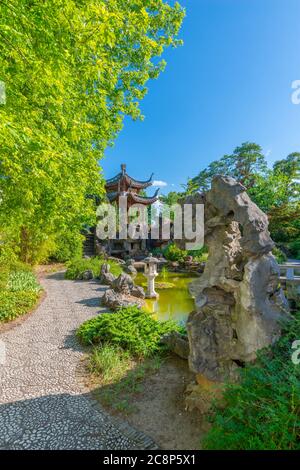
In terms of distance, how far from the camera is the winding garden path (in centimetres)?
219

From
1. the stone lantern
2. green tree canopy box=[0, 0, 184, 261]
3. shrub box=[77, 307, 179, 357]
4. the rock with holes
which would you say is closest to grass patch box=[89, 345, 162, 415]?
shrub box=[77, 307, 179, 357]

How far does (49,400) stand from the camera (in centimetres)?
275

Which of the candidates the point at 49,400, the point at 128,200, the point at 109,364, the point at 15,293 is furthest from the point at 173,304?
the point at 128,200

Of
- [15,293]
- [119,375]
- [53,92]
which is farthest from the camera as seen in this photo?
[15,293]

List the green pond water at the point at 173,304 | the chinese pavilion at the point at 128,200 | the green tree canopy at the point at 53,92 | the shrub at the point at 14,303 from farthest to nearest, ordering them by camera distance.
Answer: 1. the chinese pavilion at the point at 128,200
2. the green pond water at the point at 173,304
3. the shrub at the point at 14,303
4. the green tree canopy at the point at 53,92

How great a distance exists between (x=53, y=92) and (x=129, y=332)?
367 centimetres

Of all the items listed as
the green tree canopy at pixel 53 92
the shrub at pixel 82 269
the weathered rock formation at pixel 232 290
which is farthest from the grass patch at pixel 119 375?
the shrub at pixel 82 269

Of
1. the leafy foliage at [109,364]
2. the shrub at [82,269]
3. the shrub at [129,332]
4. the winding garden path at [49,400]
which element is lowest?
the winding garden path at [49,400]

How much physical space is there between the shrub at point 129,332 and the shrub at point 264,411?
217cm

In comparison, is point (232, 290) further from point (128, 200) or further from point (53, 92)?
point (128, 200)

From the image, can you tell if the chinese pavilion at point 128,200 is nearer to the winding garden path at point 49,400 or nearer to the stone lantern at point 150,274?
the stone lantern at point 150,274

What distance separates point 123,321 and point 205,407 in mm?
2296

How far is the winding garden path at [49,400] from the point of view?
7.18 ft

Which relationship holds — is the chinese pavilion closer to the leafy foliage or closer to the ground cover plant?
the ground cover plant
